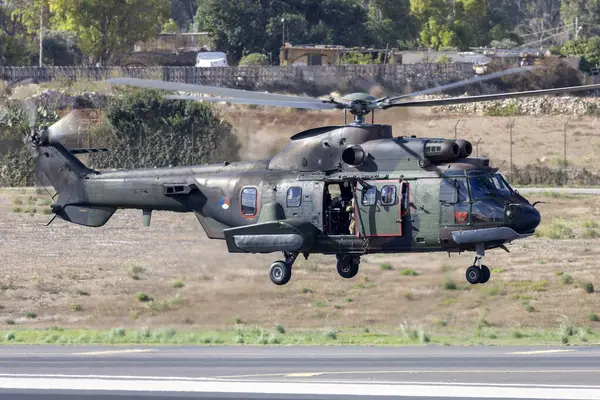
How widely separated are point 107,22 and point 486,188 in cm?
7888

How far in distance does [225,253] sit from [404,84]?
46809 millimetres

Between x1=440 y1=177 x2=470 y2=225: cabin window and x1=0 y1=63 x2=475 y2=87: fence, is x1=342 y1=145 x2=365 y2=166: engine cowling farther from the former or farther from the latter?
x1=0 y1=63 x2=475 y2=87: fence

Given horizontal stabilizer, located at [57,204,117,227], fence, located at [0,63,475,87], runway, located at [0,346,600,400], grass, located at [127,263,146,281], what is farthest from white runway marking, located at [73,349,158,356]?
fence, located at [0,63,475,87]

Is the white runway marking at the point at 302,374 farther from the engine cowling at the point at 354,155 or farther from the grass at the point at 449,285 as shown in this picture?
the grass at the point at 449,285

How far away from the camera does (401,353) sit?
3083 cm

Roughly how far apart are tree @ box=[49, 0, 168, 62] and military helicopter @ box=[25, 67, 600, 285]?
72.0 m

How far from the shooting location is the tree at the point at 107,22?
102 m

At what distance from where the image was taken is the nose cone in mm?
27234

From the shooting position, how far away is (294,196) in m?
29.6

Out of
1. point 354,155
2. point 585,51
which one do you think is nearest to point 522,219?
point 354,155

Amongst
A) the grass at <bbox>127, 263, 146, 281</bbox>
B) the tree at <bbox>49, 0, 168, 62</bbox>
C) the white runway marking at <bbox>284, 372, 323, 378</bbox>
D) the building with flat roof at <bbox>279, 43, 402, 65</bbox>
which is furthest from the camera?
the tree at <bbox>49, 0, 168, 62</bbox>

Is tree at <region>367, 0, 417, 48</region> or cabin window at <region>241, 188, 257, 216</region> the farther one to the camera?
tree at <region>367, 0, 417, 48</region>

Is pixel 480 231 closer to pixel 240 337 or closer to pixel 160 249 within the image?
pixel 240 337

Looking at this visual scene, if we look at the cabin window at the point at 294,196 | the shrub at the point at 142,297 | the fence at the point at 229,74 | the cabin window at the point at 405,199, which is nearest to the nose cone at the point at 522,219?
the cabin window at the point at 405,199
